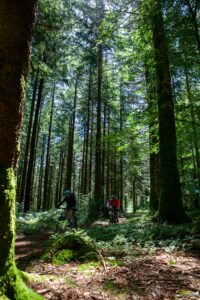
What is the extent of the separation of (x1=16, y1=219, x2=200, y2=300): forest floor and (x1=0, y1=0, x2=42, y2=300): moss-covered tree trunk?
0.65m

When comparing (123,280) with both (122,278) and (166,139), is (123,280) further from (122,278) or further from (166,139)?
(166,139)

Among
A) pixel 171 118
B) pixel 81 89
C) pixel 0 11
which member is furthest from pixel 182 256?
pixel 81 89

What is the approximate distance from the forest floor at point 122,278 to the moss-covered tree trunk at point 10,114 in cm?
65

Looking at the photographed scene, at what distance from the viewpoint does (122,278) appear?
4.18m

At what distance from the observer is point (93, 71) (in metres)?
24.8

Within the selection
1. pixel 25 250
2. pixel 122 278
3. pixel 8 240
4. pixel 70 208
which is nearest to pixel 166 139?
pixel 70 208

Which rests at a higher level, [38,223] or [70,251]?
[38,223]

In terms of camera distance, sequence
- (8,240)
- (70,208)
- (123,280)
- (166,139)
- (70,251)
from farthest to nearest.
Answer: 1. (70,208)
2. (166,139)
3. (70,251)
4. (123,280)
5. (8,240)

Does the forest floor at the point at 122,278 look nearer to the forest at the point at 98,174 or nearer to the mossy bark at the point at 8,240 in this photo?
the forest at the point at 98,174

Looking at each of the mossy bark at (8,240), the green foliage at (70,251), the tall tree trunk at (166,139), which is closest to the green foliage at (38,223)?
the tall tree trunk at (166,139)

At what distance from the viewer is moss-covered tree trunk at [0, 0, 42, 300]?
3.06m

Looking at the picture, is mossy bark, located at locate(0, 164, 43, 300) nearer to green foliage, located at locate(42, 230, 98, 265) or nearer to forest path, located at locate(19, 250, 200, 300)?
forest path, located at locate(19, 250, 200, 300)

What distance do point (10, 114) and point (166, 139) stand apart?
8.21 m

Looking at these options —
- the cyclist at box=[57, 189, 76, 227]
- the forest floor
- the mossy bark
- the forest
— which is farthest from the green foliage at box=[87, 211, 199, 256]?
the mossy bark
